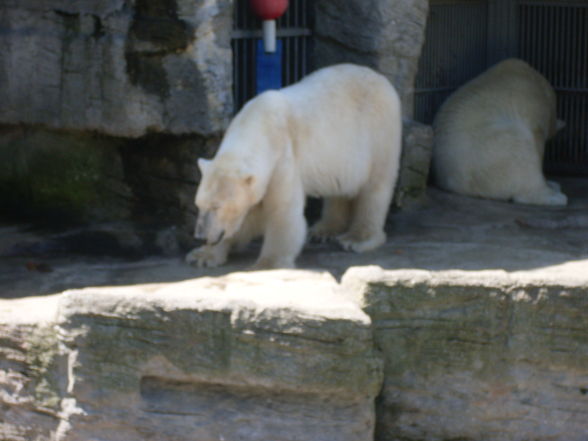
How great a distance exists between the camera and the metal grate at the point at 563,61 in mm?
9008

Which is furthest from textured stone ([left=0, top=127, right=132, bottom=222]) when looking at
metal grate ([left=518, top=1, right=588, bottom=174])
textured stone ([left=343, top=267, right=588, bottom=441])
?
metal grate ([left=518, top=1, right=588, bottom=174])

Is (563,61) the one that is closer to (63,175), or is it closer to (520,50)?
(520,50)

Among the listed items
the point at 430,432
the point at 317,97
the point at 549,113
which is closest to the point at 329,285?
the point at 430,432

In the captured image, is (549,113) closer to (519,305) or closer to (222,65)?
(222,65)

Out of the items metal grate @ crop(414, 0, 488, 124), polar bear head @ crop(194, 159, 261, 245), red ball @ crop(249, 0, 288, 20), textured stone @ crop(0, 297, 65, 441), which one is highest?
red ball @ crop(249, 0, 288, 20)

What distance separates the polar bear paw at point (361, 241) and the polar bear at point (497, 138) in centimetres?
160

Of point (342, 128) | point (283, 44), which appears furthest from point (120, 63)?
point (283, 44)

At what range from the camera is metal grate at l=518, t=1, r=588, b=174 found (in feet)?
29.6

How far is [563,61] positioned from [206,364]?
5.72m

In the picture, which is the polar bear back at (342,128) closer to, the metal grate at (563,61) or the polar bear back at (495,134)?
the polar bear back at (495,134)

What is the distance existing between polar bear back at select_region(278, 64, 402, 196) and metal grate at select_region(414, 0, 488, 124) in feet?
7.21

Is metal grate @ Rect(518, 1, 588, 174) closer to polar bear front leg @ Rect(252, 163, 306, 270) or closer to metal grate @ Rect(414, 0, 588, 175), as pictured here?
metal grate @ Rect(414, 0, 588, 175)

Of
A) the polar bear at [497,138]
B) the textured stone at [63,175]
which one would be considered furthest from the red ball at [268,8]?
the polar bear at [497,138]

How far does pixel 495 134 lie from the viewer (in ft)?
26.6
